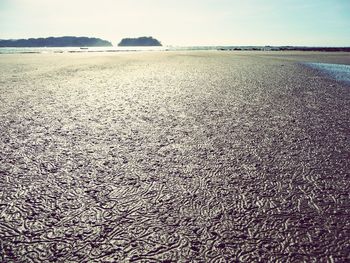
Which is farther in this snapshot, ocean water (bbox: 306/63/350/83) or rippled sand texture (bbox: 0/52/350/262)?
ocean water (bbox: 306/63/350/83)

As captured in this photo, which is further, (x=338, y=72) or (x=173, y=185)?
(x=338, y=72)

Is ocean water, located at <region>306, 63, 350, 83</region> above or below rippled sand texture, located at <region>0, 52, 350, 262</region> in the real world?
above

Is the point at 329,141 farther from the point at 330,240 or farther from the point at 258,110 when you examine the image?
the point at 330,240

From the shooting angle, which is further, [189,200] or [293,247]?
[189,200]

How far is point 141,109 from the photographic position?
5.57 meters

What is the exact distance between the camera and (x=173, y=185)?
8.54ft

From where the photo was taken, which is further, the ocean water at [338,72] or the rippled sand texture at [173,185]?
the ocean water at [338,72]

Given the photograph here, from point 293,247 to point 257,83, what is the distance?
26.0 feet

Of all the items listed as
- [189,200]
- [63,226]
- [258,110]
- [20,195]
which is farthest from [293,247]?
[258,110]

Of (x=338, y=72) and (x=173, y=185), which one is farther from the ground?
(x=338, y=72)

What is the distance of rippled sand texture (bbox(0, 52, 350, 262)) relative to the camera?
1784mm

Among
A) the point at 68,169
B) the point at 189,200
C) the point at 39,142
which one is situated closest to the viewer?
the point at 189,200

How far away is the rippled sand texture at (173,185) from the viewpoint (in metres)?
1.78

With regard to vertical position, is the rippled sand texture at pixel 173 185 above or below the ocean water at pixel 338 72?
below
